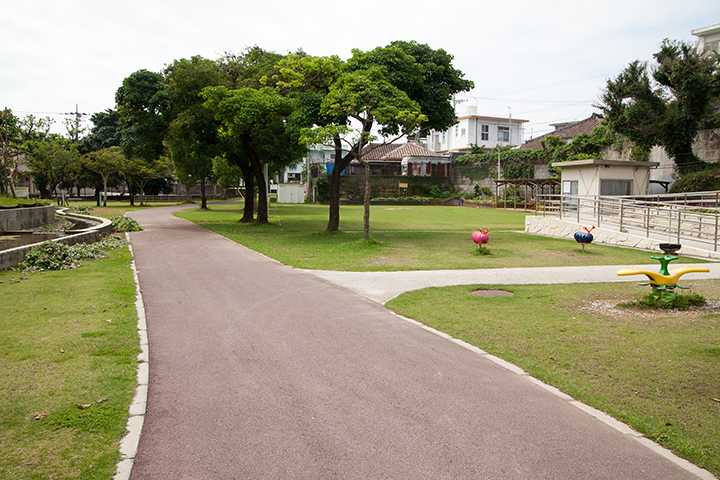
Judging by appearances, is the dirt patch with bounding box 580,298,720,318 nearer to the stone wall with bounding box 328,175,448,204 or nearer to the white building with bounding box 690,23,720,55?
the white building with bounding box 690,23,720,55

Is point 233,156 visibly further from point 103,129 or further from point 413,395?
point 103,129

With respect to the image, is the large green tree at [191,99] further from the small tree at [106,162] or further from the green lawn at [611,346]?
the small tree at [106,162]

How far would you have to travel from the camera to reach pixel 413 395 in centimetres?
482

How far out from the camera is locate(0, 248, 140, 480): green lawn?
11.7ft

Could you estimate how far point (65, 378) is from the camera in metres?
5.00

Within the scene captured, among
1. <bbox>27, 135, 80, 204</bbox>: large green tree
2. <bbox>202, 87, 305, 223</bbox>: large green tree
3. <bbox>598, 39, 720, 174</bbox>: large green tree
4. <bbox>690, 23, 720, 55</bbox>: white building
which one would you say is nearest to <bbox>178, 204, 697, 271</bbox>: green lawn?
<bbox>202, 87, 305, 223</bbox>: large green tree

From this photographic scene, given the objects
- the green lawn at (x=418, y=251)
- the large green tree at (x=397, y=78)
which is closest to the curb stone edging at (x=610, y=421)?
the green lawn at (x=418, y=251)

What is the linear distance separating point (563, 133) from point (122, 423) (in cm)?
5576

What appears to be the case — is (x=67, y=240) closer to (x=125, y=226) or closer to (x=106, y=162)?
(x=125, y=226)

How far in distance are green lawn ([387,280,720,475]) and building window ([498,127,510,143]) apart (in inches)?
2472

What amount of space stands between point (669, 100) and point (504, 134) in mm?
39642

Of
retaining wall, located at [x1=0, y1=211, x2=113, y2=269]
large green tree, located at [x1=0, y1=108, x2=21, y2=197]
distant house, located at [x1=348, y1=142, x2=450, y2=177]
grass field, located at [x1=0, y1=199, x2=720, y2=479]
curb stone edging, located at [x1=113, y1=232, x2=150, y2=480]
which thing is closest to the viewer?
curb stone edging, located at [x1=113, y1=232, x2=150, y2=480]

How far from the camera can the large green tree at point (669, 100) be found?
26984 millimetres

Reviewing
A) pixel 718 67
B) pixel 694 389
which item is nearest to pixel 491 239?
pixel 694 389
